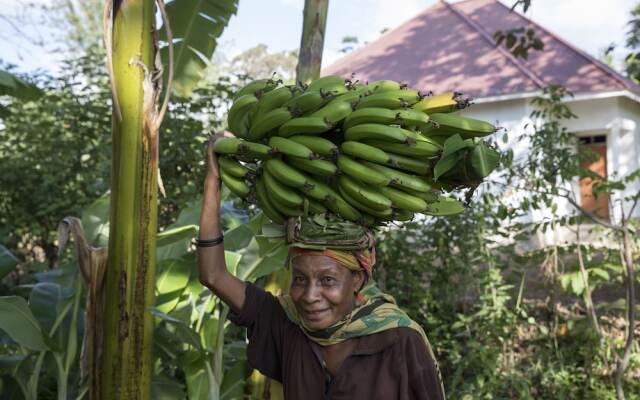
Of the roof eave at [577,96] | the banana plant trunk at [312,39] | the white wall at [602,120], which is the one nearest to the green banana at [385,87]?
the banana plant trunk at [312,39]

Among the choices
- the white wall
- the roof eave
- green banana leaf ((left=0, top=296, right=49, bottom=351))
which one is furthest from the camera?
the white wall

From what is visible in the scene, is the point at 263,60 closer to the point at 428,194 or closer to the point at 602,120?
the point at 602,120

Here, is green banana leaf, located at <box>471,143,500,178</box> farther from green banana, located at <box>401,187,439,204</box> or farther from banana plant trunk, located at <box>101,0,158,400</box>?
banana plant trunk, located at <box>101,0,158,400</box>

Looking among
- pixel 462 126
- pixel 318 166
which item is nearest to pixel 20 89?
pixel 318 166

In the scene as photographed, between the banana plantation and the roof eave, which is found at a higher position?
the roof eave

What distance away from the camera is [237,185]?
1.94 metres

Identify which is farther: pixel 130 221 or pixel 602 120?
pixel 602 120

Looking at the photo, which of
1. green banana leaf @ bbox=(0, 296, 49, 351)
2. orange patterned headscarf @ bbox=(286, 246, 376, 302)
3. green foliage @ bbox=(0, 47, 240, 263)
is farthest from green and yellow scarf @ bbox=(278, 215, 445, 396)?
green foliage @ bbox=(0, 47, 240, 263)

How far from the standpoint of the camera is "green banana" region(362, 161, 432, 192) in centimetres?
175

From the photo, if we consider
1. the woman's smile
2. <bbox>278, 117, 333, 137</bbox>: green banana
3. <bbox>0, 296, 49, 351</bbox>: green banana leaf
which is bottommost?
<bbox>0, 296, 49, 351</bbox>: green banana leaf

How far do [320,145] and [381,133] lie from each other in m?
0.18

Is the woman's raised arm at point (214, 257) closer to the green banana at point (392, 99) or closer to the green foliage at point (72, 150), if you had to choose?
the green banana at point (392, 99)

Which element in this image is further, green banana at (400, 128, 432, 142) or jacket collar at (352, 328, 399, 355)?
jacket collar at (352, 328, 399, 355)

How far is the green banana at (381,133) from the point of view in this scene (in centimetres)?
170
